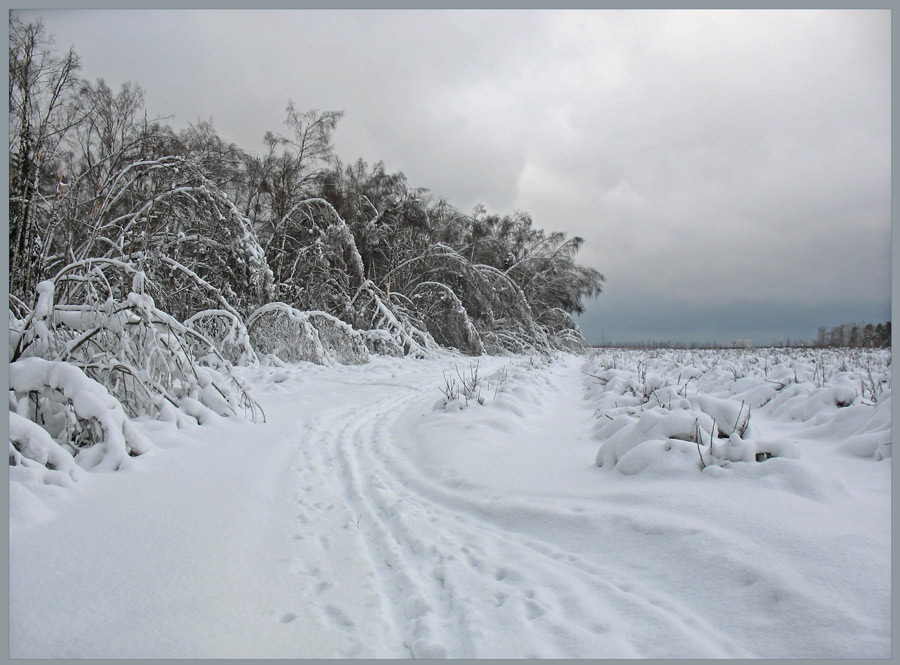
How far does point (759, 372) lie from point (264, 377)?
1019 cm

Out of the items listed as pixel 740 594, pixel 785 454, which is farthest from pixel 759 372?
pixel 740 594

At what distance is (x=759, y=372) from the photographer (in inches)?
395

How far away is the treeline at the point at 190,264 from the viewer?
4.19m

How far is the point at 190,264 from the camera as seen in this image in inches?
423

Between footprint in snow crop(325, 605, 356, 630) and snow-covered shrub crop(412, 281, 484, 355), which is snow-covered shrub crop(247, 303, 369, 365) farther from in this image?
footprint in snow crop(325, 605, 356, 630)

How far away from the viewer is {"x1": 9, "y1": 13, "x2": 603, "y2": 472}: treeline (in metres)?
4.19

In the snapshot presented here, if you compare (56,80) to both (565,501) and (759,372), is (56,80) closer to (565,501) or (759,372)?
(565,501)

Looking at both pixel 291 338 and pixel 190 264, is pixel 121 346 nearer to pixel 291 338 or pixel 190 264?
pixel 291 338

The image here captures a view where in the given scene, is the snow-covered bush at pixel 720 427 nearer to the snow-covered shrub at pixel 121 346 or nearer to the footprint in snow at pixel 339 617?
the footprint in snow at pixel 339 617

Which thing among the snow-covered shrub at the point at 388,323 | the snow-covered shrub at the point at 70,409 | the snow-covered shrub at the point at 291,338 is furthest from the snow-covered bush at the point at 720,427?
the snow-covered shrub at the point at 388,323

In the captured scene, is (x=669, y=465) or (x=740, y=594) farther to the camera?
(x=669, y=465)

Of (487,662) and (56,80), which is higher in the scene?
(56,80)

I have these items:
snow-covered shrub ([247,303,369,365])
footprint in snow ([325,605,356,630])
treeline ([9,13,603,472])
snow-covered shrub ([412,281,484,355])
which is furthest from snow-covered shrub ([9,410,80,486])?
snow-covered shrub ([412,281,484,355])

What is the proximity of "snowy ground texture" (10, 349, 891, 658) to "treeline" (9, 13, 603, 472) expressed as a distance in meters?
0.83
